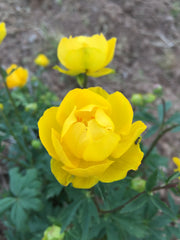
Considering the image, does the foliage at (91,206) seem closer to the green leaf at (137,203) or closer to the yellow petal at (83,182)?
the green leaf at (137,203)

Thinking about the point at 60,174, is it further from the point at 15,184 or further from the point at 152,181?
the point at 15,184

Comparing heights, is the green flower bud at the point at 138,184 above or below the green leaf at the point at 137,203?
below

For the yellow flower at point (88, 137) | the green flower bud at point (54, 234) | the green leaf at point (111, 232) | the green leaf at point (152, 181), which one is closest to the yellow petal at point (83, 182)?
the yellow flower at point (88, 137)

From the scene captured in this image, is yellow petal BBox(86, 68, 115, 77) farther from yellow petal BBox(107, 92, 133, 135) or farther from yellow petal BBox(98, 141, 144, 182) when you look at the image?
yellow petal BBox(98, 141, 144, 182)

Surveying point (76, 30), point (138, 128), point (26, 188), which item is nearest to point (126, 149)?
point (138, 128)

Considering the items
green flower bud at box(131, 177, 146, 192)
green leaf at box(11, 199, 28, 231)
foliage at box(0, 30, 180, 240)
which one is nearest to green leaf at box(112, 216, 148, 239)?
foliage at box(0, 30, 180, 240)

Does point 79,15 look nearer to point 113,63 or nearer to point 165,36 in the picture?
point 113,63

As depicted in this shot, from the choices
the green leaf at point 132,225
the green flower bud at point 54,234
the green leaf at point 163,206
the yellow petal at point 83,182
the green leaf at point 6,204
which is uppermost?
the yellow petal at point 83,182
